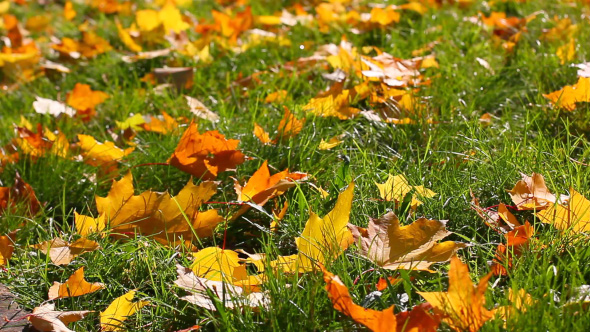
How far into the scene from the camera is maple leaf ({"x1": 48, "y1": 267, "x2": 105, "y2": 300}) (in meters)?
1.44

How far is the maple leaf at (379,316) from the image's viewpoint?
1146mm

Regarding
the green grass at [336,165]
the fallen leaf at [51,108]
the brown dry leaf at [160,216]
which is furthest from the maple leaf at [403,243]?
the fallen leaf at [51,108]

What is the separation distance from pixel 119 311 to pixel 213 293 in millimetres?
229

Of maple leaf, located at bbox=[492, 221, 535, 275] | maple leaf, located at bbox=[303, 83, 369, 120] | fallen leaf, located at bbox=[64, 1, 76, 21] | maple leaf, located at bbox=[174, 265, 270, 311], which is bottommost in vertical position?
fallen leaf, located at bbox=[64, 1, 76, 21]

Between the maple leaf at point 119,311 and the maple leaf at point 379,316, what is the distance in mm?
452

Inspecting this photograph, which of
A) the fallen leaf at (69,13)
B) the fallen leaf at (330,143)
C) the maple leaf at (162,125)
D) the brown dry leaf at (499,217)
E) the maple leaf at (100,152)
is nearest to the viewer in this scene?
the brown dry leaf at (499,217)

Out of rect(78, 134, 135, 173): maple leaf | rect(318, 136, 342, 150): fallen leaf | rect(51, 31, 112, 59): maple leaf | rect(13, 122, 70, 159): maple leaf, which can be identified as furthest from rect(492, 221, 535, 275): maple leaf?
rect(51, 31, 112, 59): maple leaf

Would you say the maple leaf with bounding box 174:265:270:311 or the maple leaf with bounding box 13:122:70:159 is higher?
the maple leaf with bounding box 174:265:270:311

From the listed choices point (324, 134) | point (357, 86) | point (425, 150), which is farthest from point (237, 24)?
point (425, 150)

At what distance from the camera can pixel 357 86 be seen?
2238mm

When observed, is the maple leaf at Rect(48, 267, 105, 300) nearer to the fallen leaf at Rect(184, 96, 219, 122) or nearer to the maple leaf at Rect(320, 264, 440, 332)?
the maple leaf at Rect(320, 264, 440, 332)

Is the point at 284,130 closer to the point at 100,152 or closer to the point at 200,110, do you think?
the point at 200,110

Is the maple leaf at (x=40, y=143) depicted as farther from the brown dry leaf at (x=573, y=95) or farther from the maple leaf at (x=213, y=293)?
the brown dry leaf at (x=573, y=95)

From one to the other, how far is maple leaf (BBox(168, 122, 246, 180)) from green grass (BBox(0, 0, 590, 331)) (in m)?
0.08
